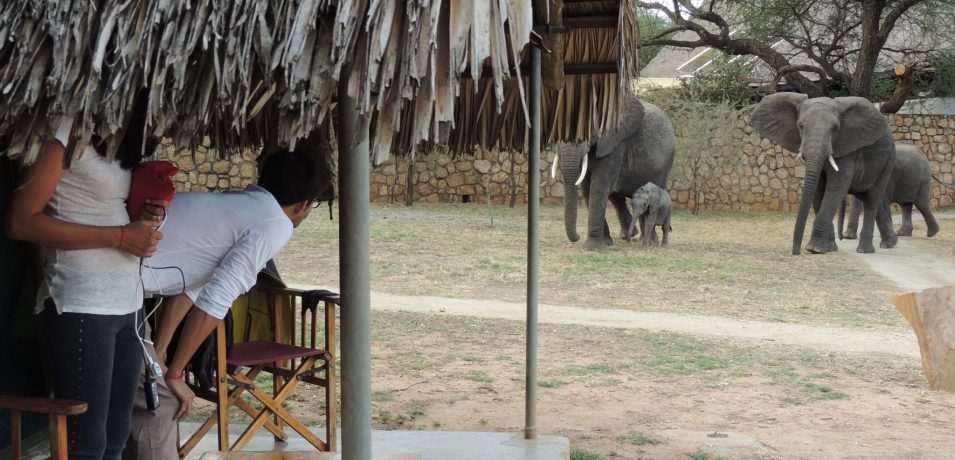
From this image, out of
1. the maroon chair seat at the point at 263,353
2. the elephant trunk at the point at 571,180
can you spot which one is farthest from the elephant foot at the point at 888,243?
the maroon chair seat at the point at 263,353

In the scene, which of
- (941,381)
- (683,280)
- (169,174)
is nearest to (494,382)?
(941,381)

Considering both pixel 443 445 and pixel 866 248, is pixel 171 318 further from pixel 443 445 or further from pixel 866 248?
pixel 866 248

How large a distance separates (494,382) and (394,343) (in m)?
1.34

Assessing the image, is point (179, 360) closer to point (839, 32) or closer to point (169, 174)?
point (169, 174)

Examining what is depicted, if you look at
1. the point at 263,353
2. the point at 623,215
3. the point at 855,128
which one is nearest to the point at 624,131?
the point at 623,215

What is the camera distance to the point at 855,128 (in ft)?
46.6

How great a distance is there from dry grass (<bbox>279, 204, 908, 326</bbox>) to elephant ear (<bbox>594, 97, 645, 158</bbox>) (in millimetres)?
1341

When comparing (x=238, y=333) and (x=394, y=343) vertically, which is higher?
(x=238, y=333)

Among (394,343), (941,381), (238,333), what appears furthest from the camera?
(394,343)

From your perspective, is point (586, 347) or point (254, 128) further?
point (586, 347)

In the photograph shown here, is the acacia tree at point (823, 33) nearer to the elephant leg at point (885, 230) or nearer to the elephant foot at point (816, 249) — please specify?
the elephant leg at point (885, 230)

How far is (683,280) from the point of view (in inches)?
434

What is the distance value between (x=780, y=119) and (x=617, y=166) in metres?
2.50

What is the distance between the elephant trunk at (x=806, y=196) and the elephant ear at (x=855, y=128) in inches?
23.0
